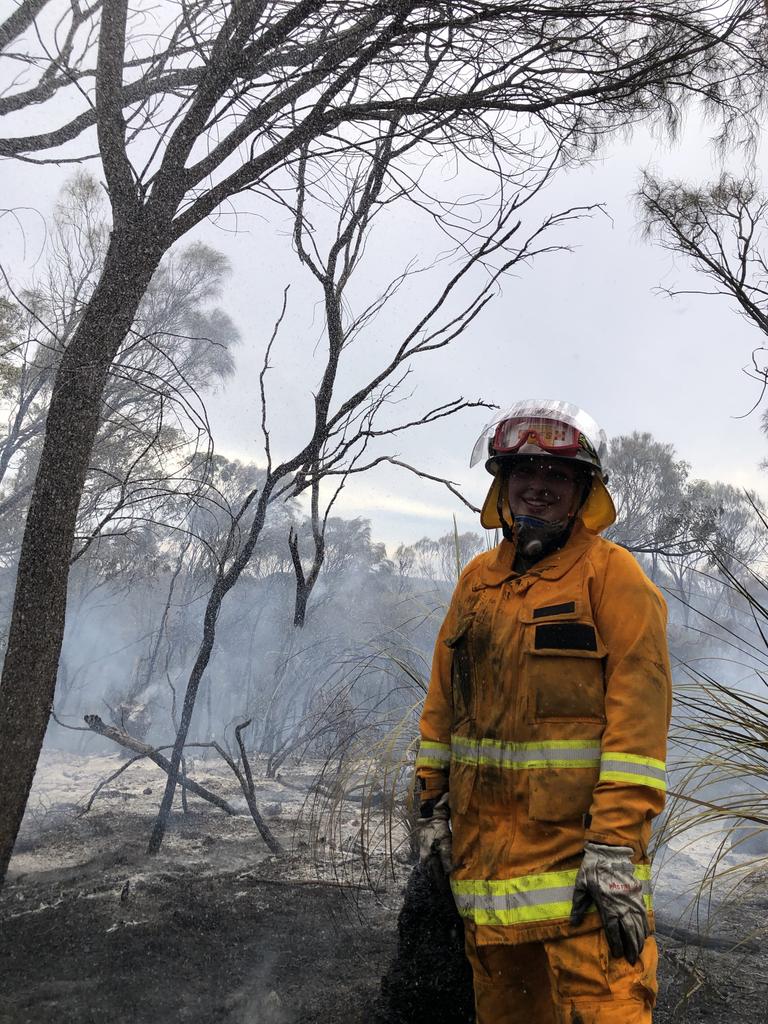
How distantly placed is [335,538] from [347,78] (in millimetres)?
19679

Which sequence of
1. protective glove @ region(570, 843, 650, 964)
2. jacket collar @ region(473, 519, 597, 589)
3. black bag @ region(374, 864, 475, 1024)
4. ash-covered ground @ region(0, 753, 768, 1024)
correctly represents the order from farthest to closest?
ash-covered ground @ region(0, 753, 768, 1024) → black bag @ region(374, 864, 475, 1024) → jacket collar @ region(473, 519, 597, 589) → protective glove @ region(570, 843, 650, 964)

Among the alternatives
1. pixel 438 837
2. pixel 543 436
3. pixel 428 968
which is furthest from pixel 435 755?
pixel 543 436

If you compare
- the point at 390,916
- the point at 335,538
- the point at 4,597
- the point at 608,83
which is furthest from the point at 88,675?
the point at 608,83

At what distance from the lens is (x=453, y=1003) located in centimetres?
230

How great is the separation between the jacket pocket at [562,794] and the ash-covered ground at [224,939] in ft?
3.46

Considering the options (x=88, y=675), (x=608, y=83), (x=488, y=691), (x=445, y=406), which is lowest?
(x=88, y=675)

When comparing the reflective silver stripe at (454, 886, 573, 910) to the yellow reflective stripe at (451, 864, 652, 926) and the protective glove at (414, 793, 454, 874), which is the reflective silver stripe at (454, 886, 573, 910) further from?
the protective glove at (414, 793, 454, 874)

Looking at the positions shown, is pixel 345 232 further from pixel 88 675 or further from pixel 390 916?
pixel 88 675

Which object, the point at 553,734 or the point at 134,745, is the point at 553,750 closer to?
the point at 553,734

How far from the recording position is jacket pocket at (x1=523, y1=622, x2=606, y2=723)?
170 centimetres

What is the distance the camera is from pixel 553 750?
1684mm

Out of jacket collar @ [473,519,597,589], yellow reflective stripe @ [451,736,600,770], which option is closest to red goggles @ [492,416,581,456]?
jacket collar @ [473,519,597,589]

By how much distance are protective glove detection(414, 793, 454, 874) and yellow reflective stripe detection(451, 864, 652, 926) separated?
23 centimetres

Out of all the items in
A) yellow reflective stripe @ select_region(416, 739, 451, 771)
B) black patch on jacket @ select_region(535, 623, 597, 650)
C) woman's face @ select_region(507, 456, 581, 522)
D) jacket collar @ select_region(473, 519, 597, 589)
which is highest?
woman's face @ select_region(507, 456, 581, 522)
